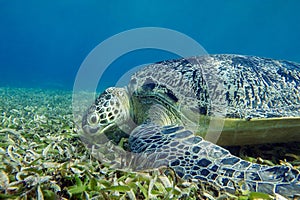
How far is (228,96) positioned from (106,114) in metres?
1.45

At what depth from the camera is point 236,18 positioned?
257 feet

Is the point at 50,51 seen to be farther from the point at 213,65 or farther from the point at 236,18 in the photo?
the point at 213,65

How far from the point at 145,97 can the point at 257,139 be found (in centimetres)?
140

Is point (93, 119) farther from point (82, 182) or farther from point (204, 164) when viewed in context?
point (204, 164)

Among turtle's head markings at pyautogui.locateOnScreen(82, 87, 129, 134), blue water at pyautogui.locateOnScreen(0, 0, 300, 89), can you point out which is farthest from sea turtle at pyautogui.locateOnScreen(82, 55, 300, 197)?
blue water at pyautogui.locateOnScreen(0, 0, 300, 89)

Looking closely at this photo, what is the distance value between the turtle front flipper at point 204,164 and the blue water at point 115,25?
65.9 meters

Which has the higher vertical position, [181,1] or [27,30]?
[27,30]

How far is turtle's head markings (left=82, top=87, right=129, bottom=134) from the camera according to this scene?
2.62m

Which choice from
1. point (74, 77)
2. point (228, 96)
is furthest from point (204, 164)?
point (74, 77)

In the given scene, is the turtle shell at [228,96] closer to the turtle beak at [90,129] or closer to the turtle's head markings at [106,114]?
the turtle's head markings at [106,114]

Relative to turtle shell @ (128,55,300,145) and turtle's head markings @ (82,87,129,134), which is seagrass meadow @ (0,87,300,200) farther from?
turtle shell @ (128,55,300,145)

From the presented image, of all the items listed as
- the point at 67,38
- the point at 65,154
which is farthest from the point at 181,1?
the point at 65,154

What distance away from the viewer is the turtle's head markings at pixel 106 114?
2.62 metres

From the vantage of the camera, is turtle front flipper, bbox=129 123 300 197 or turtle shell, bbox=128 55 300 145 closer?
turtle front flipper, bbox=129 123 300 197
